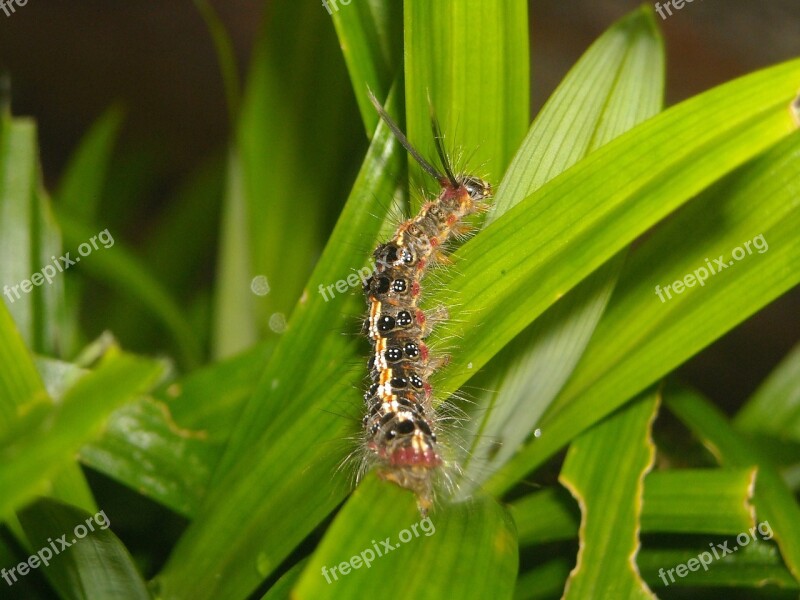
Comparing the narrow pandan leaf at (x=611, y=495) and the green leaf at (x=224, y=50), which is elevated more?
the green leaf at (x=224, y=50)

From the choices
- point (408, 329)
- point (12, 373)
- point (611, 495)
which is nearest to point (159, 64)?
point (408, 329)

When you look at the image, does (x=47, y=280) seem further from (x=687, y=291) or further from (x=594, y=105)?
(x=687, y=291)

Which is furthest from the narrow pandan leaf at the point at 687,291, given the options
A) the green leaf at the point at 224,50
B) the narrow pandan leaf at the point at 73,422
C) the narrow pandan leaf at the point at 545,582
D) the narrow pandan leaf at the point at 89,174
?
the narrow pandan leaf at the point at 89,174

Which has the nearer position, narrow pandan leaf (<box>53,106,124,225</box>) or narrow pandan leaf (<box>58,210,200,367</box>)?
narrow pandan leaf (<box>58,210,200,367</box>)

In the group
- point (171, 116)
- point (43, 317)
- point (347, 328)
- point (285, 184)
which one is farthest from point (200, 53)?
point (347, 328)

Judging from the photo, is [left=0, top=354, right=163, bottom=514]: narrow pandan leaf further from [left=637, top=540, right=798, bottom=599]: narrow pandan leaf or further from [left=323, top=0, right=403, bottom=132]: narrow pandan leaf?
[left=637, top=540, right=798, bottom=599]: narrow pandan leaf

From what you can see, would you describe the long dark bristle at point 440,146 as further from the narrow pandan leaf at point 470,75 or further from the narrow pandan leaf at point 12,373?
the narrow pandan leaf at point 12,373

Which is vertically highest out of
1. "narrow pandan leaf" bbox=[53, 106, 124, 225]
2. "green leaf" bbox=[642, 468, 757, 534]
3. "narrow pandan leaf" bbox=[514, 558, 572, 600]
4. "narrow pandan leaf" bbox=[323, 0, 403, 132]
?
"narrow pandan leaf" bbox=[53, 106, 124, 225]

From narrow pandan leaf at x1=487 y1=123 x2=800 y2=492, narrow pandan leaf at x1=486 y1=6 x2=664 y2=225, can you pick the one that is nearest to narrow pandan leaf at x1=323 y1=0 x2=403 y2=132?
narrow pandan leaf at x1=486 y1=6 x2=664 y2=225
